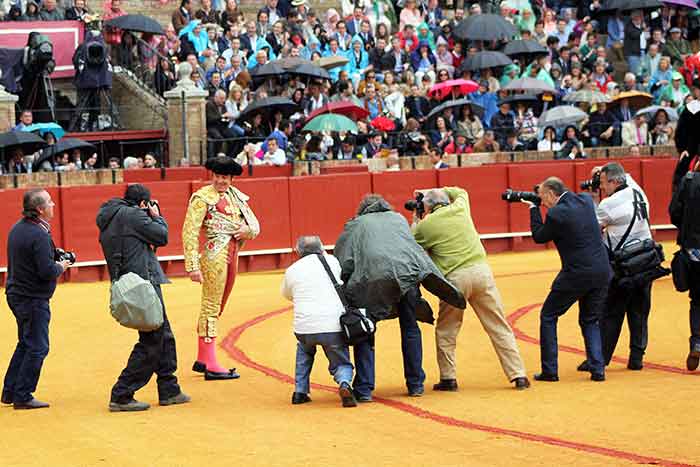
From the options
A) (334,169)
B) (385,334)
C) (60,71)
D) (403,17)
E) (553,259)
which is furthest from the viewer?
(403,17)

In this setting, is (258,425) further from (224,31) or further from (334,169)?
(224,31)

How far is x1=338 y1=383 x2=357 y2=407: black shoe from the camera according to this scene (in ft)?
36.8

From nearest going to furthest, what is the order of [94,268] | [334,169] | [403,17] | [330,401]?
[330,401] < [94,268] < [334,169] < [403,17]

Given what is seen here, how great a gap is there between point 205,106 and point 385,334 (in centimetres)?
1145

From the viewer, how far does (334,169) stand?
81.8ft

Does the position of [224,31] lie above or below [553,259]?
above

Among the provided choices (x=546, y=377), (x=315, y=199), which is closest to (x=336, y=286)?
(x=546, y=377)

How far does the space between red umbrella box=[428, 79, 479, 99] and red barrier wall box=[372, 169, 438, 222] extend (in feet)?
10.7

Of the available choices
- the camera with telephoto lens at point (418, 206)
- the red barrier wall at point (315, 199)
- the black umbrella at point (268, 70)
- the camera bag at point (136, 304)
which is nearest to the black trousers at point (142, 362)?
the camera bag at point (136, 304)

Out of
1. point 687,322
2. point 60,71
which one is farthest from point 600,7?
point 687,322

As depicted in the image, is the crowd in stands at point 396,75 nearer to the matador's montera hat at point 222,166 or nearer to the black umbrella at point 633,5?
the black umbrella at point 633,5

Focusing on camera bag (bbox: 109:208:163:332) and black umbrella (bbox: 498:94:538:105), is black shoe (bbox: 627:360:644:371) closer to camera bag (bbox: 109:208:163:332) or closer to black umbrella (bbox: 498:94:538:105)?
camera bag (bbox: 109:208:163:332)

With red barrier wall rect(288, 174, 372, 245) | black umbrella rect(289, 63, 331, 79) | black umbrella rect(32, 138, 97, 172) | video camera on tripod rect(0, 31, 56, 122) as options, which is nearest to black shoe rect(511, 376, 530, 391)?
red barrier wall rect(288, 174, 372, 245)

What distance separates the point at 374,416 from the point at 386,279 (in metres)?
1.08
